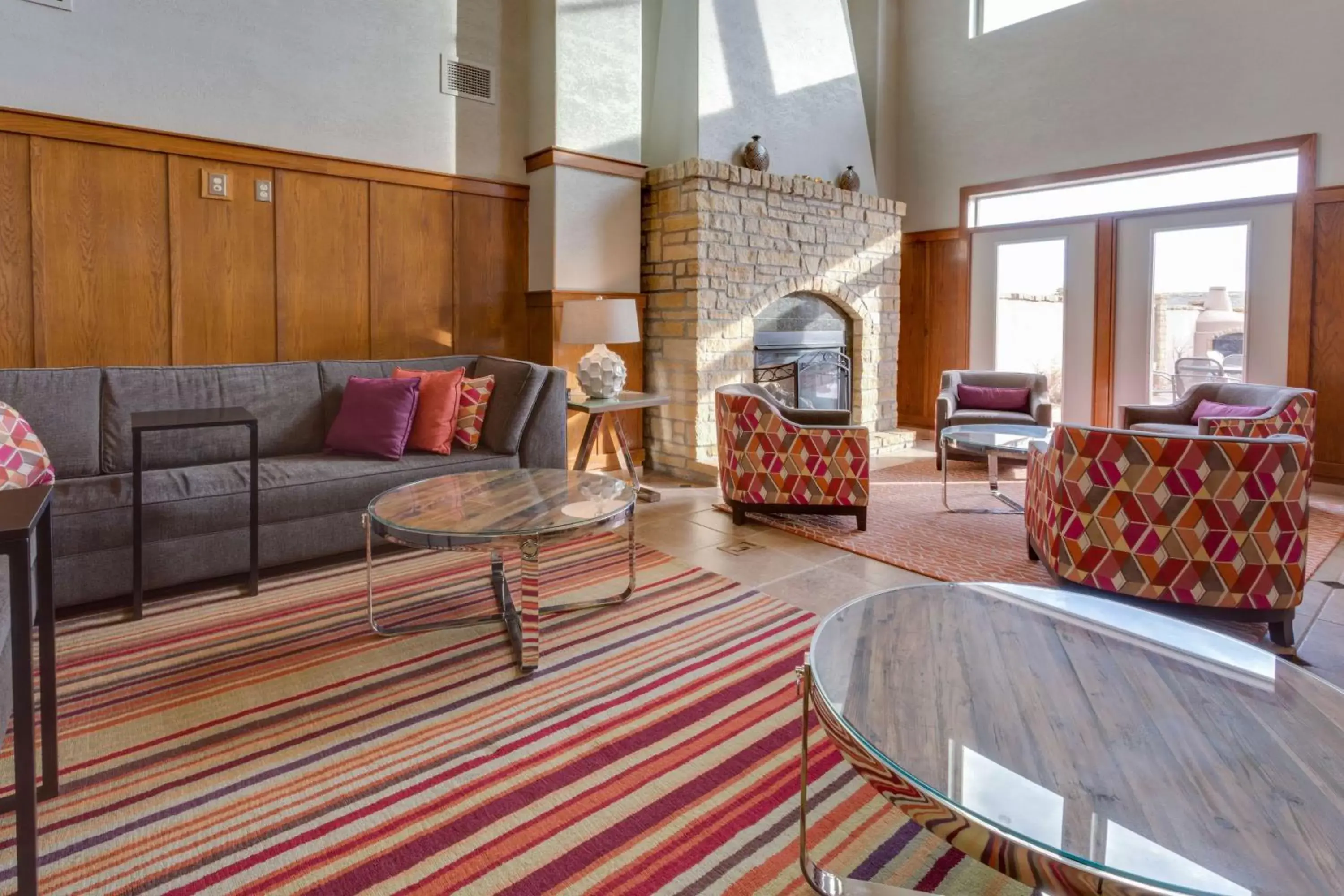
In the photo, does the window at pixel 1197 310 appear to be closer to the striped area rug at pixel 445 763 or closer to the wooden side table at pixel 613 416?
the wooden side table at pixel 613 416

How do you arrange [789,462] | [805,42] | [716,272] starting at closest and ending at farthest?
[789,462] → [716,272] → [805,42]

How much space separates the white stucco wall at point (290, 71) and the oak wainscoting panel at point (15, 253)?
9.3 inches

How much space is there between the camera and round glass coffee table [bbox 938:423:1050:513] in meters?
4.20

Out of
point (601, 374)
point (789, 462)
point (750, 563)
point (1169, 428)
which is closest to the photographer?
point (750, 563)

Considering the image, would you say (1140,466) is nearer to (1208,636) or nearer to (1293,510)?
(1293,510)

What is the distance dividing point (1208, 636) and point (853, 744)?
942 mm

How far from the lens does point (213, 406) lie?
12.1 ft

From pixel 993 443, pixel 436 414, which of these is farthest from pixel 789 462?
pixel 436 414

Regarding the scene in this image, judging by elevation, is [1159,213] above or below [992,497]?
above

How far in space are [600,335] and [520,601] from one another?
2.06 meters

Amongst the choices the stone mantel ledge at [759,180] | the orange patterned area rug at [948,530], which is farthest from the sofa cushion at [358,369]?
the stone mantel ledge at [759,180]

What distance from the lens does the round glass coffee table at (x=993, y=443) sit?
4199mm

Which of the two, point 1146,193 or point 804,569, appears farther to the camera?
point 1146,193

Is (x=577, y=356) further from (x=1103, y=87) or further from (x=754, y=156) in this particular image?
(x=1103, y=87)
